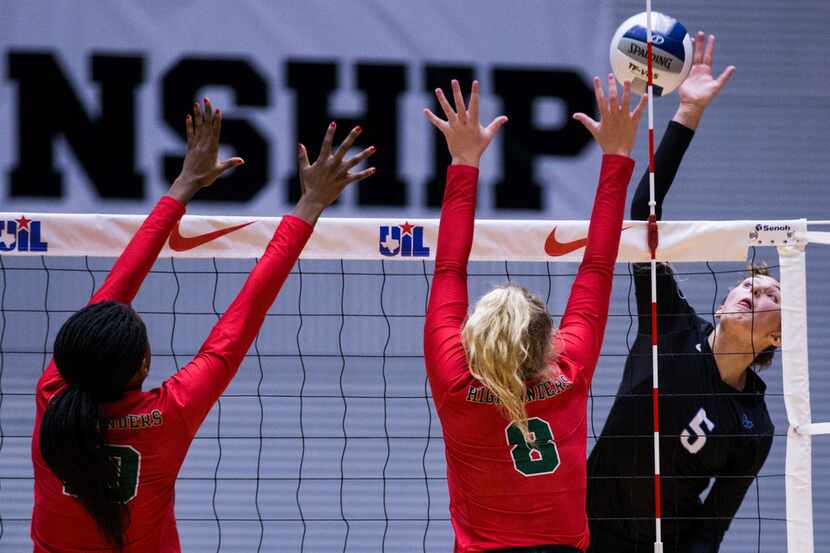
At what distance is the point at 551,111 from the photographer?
6.50 meters

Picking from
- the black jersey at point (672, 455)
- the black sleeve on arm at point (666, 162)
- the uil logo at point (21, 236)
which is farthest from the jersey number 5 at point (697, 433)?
the uil logo at point (21, 236)

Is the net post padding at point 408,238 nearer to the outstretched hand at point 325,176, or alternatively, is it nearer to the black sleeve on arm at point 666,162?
Result: the black sleeve on arm at point 666,162

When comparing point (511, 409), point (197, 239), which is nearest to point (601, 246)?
point (511, 409)

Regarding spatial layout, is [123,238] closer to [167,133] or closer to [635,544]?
[635,544]

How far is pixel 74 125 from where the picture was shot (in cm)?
627

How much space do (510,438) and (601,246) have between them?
1.83 feet

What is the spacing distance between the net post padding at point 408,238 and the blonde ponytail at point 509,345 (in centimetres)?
96

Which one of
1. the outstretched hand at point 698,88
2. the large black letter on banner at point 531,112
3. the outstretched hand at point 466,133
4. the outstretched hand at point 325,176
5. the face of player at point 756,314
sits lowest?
the face of player at point 756,314

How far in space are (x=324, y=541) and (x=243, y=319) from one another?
418cm

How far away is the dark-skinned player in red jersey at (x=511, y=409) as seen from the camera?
2.31 metres

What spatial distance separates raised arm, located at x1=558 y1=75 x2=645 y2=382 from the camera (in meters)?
2.47

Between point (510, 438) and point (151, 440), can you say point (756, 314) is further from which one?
point (151, 440)

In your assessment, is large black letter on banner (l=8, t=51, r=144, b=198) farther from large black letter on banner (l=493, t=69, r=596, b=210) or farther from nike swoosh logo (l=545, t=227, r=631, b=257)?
nike swoosh logo (l=545, t=227, r=631, b=257)

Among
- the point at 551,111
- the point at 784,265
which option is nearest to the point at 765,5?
the point at 551,111
